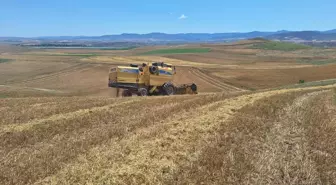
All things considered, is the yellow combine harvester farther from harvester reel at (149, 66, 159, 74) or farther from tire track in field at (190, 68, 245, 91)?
tire track in field at (190, 68, 245, 91)

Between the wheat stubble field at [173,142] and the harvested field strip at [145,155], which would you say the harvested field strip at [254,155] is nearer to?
the wheat stubble field at [173,142]

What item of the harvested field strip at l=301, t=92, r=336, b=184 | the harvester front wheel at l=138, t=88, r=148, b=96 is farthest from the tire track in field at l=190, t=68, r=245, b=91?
the harvested field strip at l=301, t=92, r=336, b=184

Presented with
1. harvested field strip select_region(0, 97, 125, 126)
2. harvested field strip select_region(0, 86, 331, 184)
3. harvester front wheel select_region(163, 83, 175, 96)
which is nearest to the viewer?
harvested field strip select_region(0, 86, 331, 184)

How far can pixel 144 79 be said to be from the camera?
105 feet

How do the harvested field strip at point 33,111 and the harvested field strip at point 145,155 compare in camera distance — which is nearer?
the harvested field strip at point 145,155

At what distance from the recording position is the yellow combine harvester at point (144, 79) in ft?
103

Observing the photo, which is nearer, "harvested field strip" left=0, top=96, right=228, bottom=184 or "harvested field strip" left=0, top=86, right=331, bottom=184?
"harvested field strip" left=0, top=86, right=331, bottom=184

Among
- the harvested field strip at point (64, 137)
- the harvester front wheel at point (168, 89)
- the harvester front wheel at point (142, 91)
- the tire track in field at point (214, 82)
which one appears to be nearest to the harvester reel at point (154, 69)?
the harvester front wheel at point (168, 89)

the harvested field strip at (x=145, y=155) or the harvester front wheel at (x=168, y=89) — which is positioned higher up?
the harvested field strip at (x=145, y=155)

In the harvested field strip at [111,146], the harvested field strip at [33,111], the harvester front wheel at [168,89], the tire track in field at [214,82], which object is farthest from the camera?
the tire track in field at [214,82]

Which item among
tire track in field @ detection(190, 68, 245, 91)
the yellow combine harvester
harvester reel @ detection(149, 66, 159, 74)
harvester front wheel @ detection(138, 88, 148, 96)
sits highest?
harvester reel @ detection(149, 66, 159, 74)

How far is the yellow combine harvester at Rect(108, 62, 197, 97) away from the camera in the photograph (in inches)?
1241

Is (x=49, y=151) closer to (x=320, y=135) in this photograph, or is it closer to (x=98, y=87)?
(x=320, y=135)

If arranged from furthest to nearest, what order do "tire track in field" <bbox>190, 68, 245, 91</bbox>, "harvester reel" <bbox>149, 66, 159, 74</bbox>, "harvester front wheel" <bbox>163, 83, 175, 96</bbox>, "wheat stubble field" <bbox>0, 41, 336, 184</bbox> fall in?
1. "tire track in field" <bbox>190, 68, 245, 91</bbox>
2. "harvester front wheel" <bbox>163, 83, 175, 96</bbox>
3. "harvester reel" <bbox>149, 66, 159, 74</bbox>
4. "wheat stubble field" <bbox>0, 41, 336, 184</bbox>
